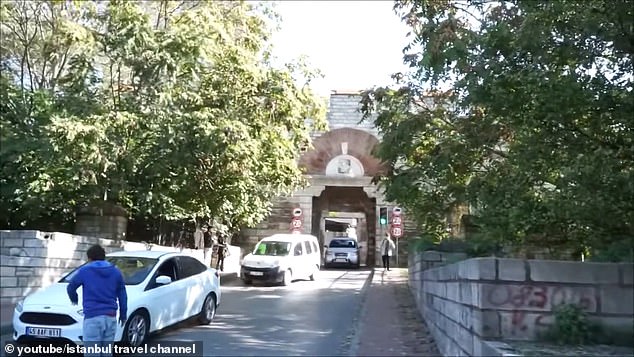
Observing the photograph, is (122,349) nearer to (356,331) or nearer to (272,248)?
(356,331)

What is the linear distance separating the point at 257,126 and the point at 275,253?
19.9ft

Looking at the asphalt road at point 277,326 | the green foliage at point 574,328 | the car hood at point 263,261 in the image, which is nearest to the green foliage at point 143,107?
the car hood at point 263,261

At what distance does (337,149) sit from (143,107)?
2070cm

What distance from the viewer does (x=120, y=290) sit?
22.7 feet

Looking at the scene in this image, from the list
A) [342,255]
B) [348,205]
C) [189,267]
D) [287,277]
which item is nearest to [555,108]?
[189,267]

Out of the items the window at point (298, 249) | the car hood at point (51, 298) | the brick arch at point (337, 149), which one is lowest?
the car hood at point (51, 298)

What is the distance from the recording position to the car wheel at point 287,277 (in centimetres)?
2234

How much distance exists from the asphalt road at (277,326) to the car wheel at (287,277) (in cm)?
257

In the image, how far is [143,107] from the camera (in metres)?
16.7

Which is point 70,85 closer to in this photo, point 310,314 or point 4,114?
point 4,114

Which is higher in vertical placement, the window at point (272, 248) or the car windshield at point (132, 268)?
the window at point (272, 248)

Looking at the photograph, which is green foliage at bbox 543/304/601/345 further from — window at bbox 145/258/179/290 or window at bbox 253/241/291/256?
window at bbox 253/241/291/256

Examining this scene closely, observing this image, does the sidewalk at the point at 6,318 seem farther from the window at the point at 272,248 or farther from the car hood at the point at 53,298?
the window at the point at 272,248

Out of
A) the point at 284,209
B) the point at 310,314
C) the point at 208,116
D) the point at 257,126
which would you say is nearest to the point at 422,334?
the point at 310,314
